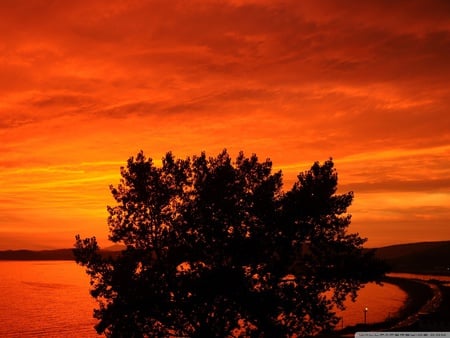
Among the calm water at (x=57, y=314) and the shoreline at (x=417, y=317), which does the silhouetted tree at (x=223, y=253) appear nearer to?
the shoreline at (x=417, y=317)

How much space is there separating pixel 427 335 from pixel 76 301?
180173 millimetres

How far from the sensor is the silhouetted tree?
25.2m

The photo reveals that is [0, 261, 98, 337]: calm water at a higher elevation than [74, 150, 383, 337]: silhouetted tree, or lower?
lower

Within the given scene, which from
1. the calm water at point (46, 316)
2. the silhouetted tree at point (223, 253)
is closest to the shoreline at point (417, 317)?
the silhouetted tree at point (223, 253)

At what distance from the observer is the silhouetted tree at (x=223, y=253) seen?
25.2 metres

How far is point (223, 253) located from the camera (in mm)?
25250

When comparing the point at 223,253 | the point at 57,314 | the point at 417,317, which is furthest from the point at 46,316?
the point at 223,253

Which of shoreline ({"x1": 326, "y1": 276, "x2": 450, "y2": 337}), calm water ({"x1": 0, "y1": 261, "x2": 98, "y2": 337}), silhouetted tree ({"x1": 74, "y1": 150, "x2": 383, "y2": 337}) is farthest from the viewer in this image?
calm water ({"x1": 0, "y1": 261, "x2": 98, "y2": 337})

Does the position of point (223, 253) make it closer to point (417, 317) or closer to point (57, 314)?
point (417, 317)

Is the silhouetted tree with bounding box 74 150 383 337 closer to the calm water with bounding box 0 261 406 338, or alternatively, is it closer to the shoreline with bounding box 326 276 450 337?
the shoreline with bounding box 326 276 450 337

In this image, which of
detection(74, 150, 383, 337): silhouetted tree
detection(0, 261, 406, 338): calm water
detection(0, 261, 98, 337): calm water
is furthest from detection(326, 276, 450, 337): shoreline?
detection(0, 261, 98, 337): calm water

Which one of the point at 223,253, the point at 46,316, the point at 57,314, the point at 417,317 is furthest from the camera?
the point at 57,314

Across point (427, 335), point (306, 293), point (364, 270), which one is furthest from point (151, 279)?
point (427, 335)

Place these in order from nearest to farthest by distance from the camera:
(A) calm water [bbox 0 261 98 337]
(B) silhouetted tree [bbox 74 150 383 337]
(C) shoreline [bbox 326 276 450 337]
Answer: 1. (B) silhouetted tree [bbox 74 150 383 337]
2. (C) shoreline [bbox 326 276 450 337]
3. (A) calm water [bbox 0 261 98 337]
